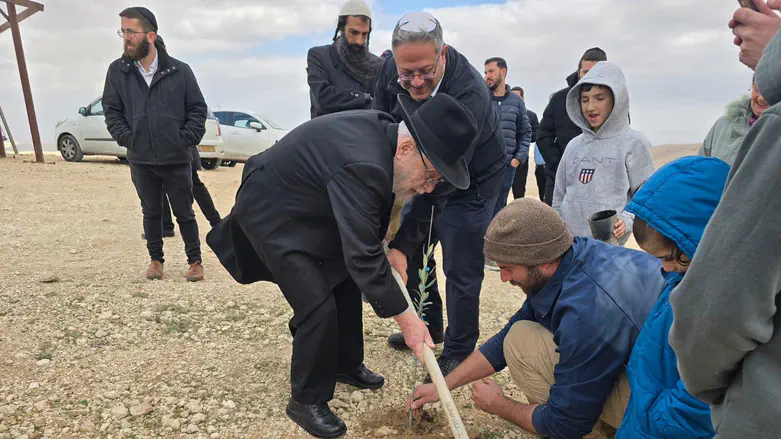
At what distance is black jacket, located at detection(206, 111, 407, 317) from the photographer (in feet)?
7.43

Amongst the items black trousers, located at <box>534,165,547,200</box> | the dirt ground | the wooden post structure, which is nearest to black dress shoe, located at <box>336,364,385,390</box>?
the dirt ground

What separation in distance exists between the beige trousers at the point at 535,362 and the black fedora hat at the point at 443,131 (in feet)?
2.51

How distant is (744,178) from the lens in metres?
0.95

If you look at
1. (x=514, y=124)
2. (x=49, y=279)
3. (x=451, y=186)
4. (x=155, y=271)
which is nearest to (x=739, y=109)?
(x=451, y=186)

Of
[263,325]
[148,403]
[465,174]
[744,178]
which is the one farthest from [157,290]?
[744,178]

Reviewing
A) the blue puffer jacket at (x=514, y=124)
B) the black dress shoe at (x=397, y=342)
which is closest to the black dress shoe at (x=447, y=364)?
the black dress shoe at (x=397, y=342)

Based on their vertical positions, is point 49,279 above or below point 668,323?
below

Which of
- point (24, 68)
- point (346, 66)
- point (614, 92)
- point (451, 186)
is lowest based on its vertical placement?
point (451, 186)

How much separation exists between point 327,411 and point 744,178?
234 centimetres

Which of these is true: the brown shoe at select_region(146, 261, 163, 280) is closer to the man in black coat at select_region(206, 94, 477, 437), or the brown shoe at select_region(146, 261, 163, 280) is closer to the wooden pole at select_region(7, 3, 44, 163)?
the man in black coat at select_region(206, 94, 477, 437)

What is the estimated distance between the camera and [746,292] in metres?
0.95

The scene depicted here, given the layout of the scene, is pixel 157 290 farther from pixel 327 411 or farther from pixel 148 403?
pixel 327 411

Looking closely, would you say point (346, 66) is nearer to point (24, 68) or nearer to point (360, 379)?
point (360, 379)

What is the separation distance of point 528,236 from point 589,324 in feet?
1.29
